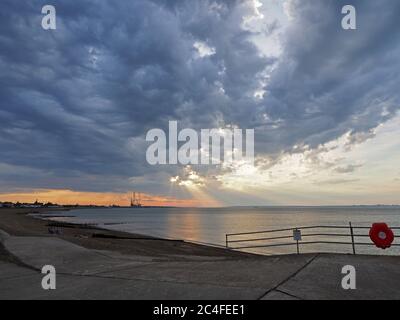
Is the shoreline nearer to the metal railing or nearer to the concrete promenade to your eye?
the metal railing

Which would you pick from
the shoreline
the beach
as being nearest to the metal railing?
the shoreline

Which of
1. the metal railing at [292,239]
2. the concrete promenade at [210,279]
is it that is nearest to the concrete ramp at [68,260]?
the concrete promenade at [210,279]

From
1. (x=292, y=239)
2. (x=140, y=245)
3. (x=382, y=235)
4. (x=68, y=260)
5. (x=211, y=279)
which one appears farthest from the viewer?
(x=292, y=239)

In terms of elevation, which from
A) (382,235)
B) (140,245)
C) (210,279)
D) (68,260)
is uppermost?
(382,235)

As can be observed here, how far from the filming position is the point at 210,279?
296 inches

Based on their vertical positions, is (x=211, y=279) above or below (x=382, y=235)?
below

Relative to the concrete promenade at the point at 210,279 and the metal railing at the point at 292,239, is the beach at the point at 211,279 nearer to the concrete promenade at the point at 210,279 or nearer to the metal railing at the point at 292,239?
the concrete promenade at the point at 210,279

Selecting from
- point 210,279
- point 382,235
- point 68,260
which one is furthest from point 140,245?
point 210,279

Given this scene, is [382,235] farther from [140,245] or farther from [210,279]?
[140,245]

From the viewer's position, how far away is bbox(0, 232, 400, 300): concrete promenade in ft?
20.4

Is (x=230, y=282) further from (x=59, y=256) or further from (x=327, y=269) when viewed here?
(x=59, y=256)

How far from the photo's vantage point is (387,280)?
7.14 metres
